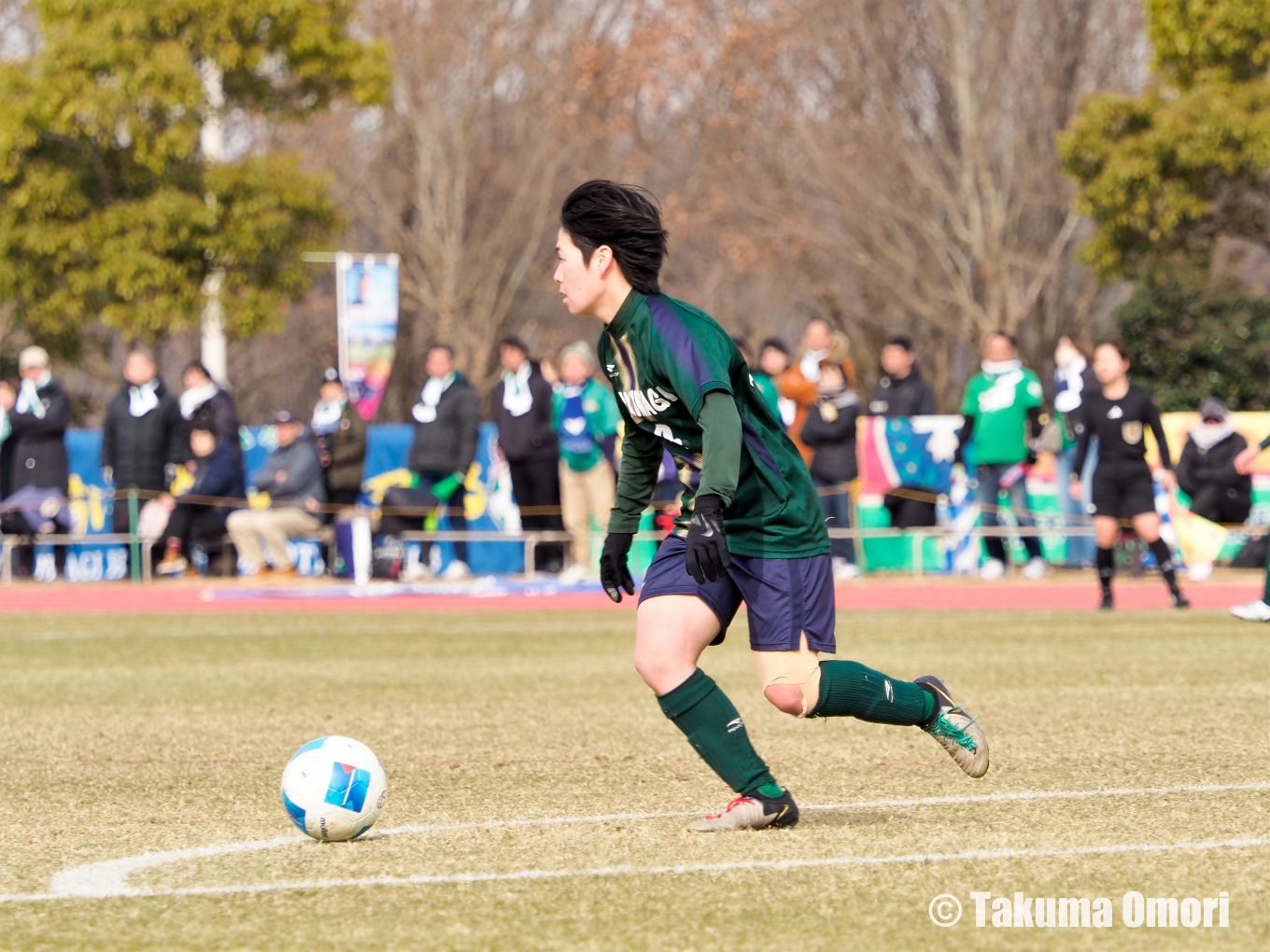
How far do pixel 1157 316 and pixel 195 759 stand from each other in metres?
21.2

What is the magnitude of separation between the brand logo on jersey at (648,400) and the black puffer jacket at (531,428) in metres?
12.2

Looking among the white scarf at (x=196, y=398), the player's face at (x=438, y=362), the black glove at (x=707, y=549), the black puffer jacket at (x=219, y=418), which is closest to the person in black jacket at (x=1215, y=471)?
the player's face at (x=438, y=362)

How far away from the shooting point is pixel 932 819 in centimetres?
561

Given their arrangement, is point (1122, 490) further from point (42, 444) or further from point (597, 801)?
point (42, 444)

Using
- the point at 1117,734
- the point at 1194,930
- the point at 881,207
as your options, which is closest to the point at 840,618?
the point at 1117,734

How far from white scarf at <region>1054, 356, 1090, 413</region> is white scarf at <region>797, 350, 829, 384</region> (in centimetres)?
218

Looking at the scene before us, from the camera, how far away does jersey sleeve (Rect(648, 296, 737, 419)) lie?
17.1ft

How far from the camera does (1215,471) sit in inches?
695

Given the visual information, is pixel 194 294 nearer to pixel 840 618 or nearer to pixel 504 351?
pixel 504 351

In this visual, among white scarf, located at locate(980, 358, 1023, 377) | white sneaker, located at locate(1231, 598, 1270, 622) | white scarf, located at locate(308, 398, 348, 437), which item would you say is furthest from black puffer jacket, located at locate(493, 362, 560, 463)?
white sneaker, located at locate(1231, 598, 1270, 622)

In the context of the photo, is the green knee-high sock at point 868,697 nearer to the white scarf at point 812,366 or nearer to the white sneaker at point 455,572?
the white scarf at point 812,366

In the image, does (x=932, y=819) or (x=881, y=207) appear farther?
(x=881, y=207)

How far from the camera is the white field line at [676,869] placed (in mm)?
4695

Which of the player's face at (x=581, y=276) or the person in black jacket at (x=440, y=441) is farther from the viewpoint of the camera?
the person in black jacket at (x=440, y=441)
